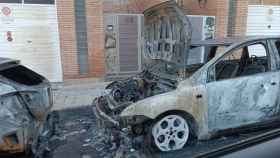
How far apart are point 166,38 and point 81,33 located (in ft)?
14.5

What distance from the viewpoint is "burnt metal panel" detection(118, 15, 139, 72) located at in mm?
9709

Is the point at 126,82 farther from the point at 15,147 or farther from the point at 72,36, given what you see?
the point at 72,36

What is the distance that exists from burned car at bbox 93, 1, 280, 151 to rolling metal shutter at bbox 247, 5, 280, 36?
6832 mm

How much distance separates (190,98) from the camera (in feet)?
12.9

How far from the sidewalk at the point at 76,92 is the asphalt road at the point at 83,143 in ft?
4.41

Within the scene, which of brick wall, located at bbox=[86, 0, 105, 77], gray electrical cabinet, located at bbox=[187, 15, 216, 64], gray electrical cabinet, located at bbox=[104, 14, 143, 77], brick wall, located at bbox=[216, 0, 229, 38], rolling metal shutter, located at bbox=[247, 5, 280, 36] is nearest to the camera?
brick wall, located at bbox=[86, 0, 105, 77]

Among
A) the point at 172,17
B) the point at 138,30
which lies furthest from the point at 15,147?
the point at 138,30

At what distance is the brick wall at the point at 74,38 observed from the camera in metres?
8.19

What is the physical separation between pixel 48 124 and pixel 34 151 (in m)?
0.80

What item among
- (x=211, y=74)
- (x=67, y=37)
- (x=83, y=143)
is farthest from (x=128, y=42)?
(x=211, y=74)

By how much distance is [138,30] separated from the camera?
991 centimetres

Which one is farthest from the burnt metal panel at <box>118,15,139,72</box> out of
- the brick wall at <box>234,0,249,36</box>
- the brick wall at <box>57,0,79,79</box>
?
the brick wall at <box>234,0,249,36</box>

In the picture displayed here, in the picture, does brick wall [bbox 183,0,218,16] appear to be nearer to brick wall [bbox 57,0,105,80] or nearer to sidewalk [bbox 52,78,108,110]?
brick wall [bbox 57,0,105,80]

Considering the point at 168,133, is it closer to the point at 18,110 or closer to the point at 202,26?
the point at 18,110
